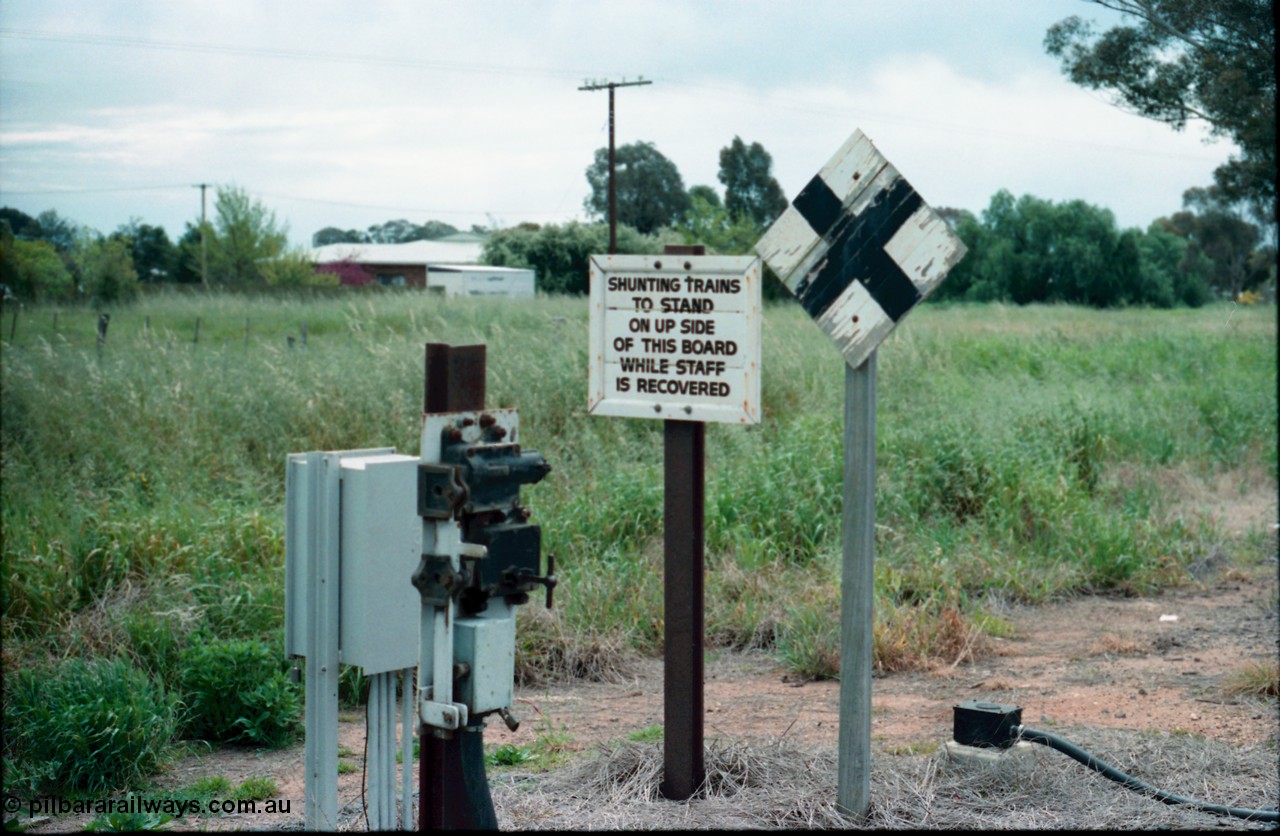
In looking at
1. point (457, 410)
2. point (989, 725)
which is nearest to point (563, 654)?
point (989, 725)

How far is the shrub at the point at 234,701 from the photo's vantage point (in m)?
4.68

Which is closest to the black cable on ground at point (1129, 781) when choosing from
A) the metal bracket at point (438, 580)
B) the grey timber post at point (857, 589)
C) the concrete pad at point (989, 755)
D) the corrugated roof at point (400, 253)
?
the concrete pad at point (989, 755)

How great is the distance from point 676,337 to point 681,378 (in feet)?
0.45

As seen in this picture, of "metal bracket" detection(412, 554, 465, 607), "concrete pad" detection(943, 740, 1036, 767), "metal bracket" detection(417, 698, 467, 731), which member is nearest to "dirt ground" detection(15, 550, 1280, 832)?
"concrete pad" detection(943, 740, 1036, 767)

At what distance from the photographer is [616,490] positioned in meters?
7.62

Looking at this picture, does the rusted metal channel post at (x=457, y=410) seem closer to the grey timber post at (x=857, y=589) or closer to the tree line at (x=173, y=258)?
the grey timber post at (x=857, y=589)

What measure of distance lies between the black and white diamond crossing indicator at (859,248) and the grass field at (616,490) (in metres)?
2.56

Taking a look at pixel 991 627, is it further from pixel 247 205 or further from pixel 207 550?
pixel 247 205

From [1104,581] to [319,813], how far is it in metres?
5.62

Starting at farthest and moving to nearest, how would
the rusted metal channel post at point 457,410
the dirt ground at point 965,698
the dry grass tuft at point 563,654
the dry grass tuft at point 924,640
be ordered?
1. the dry grass tuft at point 924,640
2. the dry grass tuft at point 563,654
3. the dirt ground at point 965,698
4. the rusted metal channel post at point 457,410

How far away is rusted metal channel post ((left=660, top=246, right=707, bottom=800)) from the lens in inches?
148

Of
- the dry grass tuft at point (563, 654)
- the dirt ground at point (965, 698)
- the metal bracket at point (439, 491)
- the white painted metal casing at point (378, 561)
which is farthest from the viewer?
the dry grass tuft at point (563, 654)

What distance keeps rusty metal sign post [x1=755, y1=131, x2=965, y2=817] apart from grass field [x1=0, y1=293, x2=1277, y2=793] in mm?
2082
